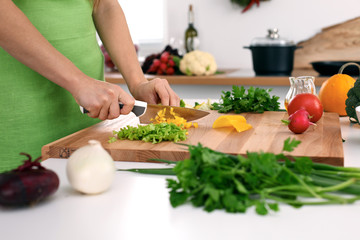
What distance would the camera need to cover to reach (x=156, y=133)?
49.1 inches

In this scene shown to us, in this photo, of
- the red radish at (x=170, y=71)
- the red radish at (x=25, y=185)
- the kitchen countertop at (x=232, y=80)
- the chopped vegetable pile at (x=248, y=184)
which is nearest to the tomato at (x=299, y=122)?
the chopped vegetable pile at (x=248, y=184)

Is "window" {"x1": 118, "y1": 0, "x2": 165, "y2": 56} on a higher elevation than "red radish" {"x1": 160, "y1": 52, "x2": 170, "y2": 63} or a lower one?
higher

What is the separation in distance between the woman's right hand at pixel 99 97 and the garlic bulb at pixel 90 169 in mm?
407

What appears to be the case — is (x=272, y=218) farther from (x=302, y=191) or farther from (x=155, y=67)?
(x=155, y=67)

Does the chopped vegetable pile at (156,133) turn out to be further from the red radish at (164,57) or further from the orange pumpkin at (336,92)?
the red radish at (164,57)

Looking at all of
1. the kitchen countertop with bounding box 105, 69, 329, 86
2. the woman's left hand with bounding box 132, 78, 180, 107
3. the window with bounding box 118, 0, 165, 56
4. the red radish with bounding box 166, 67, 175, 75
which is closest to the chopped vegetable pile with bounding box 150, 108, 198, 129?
the woman's left hand with bounding box 132, 78, 180, 107

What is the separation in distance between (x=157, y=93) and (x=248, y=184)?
86cm

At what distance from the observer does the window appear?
404 centimetres

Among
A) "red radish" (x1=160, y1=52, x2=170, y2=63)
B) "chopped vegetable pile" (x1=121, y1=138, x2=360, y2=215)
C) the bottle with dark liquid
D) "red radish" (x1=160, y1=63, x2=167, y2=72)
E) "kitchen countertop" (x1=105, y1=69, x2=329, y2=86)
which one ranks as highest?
"chopped vegetable pile" (x1=121, y1=138, x2=360, y2=215)

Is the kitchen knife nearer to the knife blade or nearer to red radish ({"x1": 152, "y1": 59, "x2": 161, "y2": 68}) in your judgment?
the knife blade

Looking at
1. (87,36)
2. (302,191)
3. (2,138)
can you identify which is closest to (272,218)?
(302,191)

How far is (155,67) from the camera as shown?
338 cm

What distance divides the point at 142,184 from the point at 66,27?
0.81 m

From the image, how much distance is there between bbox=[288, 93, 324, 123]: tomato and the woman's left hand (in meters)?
0.39
